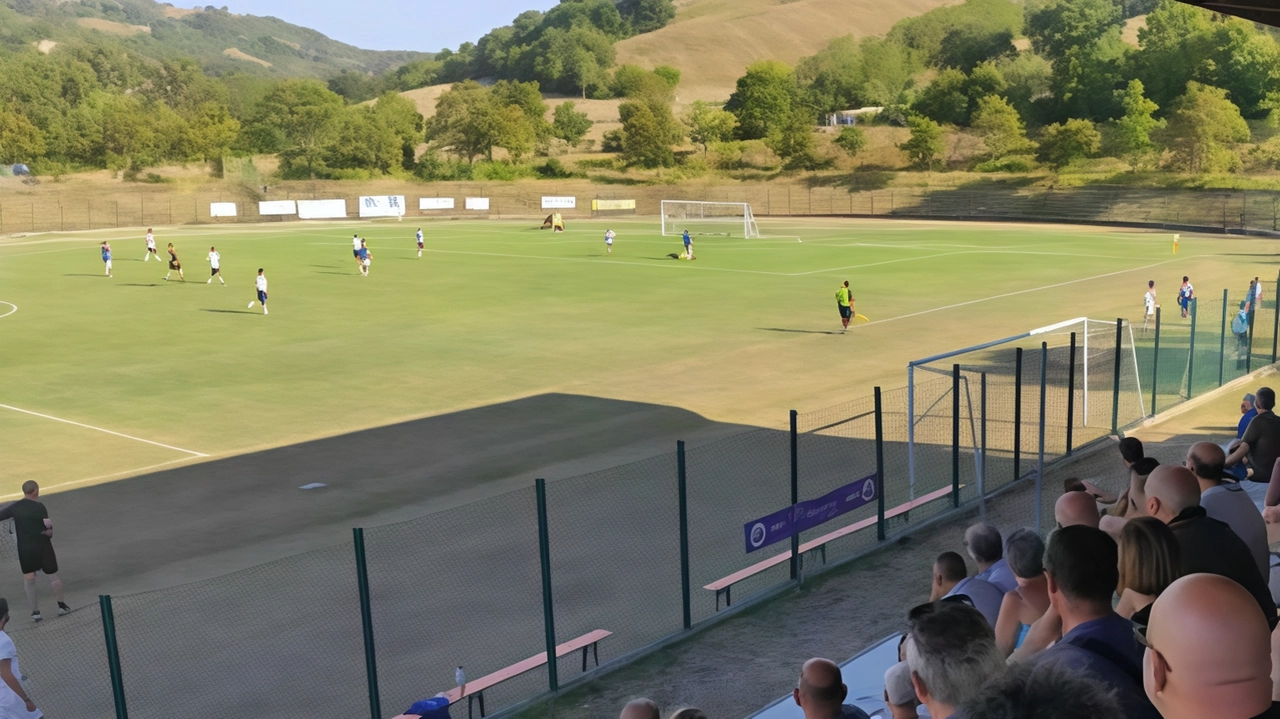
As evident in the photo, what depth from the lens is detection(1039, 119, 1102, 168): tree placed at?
106 metres

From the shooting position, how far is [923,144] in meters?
118

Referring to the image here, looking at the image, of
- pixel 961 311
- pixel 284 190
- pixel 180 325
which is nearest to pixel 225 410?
pixel 180 325

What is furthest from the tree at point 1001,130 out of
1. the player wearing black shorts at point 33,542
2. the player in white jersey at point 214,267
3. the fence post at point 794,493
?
the player wearing black shorts at point 33,542

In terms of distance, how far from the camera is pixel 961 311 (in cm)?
3847

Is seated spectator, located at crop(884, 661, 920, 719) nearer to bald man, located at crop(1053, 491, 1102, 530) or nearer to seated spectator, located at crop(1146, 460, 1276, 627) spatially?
Answer: seated spectator, located at crop(1146, 460, 1276, 627)

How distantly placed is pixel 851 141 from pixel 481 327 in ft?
322

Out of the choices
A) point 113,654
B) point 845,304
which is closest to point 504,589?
point 113,654

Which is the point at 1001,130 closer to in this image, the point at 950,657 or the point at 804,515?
the point at 804,515

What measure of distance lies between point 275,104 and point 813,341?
131 metres

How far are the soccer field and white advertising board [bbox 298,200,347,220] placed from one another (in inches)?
1473

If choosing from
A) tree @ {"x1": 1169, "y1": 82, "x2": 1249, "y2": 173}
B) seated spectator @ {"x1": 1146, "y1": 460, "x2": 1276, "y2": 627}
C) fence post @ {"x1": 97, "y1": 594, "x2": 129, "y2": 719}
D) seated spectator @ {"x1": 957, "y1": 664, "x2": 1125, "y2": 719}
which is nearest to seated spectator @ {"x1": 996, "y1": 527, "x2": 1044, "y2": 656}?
seated spectator @ {"x1": 1146, "y1": 460, "x2": 1276, "y2": 627}

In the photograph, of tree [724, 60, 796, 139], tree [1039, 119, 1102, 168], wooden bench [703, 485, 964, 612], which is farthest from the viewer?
tree [724, 60, 796, 139]

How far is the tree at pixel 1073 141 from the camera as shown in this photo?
106 metres

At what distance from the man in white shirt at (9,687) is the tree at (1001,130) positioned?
116m
